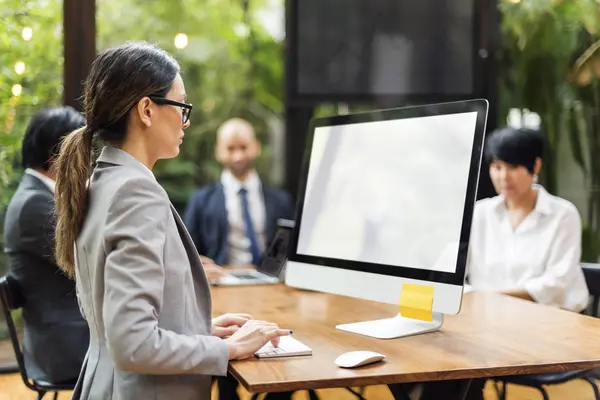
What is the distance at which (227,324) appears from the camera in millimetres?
1786

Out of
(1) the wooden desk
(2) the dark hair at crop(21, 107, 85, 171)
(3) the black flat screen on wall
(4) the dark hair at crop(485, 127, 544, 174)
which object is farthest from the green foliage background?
(1) the wooden desk

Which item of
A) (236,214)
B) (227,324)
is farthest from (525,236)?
(236,214)

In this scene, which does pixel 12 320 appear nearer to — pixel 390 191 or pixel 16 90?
pixel 390 191

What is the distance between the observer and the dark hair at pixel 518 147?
2.84 meters

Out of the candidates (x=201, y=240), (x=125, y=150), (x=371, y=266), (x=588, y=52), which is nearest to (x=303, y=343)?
(x=371, y=266)

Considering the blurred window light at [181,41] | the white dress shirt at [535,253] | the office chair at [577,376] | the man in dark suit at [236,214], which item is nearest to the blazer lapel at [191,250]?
the office chair at [577,376]

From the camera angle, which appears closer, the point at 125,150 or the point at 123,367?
the point at 123,367

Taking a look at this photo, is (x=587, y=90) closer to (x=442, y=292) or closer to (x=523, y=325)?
(x=523, y=325)

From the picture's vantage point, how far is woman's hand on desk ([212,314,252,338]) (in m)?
1.74

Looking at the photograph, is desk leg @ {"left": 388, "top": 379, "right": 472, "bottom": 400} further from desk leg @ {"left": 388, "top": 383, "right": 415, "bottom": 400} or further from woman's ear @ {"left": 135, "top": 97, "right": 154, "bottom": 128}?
woman's ear @ {"left": 135, "top": 97, "right": 154, "bottom": 128}

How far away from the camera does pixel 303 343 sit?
171 cm

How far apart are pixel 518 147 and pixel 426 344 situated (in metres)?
1.37

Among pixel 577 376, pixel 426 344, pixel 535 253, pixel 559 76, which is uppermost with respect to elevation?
pixel 559 76

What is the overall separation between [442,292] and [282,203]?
2.52 meters
